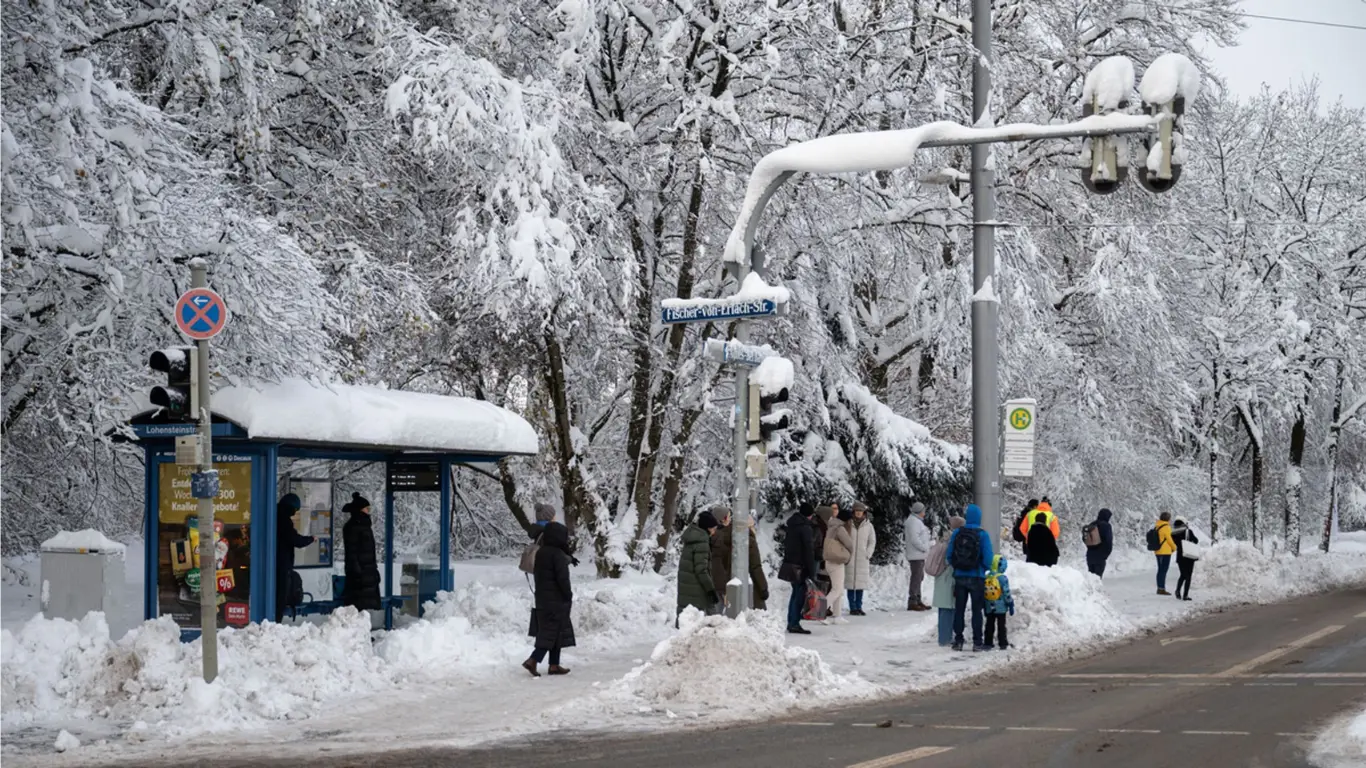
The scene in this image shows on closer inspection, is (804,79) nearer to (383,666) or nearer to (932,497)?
(932,497)

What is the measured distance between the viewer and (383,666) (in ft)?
45.8

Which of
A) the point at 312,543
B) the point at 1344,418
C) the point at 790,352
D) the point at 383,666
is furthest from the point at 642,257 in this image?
the point at 1344,418

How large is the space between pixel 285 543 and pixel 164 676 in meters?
4.03

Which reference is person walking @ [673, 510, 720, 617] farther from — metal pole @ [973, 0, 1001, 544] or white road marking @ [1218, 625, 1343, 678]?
white road marking @ [1218, 625, 1343, 678]

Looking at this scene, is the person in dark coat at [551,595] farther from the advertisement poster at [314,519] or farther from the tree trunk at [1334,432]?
the tree trunk at [1334,432]

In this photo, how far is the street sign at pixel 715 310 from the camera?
14.1 meters

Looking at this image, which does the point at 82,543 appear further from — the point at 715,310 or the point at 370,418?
the point at 715,310

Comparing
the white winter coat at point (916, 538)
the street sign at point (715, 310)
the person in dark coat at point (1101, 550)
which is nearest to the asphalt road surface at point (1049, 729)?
the street sign at point (715, 310)

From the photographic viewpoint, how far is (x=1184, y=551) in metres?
24.8

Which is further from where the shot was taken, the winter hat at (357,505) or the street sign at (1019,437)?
the street sign at (1019,437)

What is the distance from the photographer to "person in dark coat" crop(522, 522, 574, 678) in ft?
47.0

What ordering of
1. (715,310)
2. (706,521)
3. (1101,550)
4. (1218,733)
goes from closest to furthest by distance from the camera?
(1218,733) → (715,310) → (706,521) → (1101,550)

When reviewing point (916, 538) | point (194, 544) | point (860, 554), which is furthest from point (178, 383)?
point (916, 538)

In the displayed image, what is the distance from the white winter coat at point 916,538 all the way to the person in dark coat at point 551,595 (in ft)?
28.5
